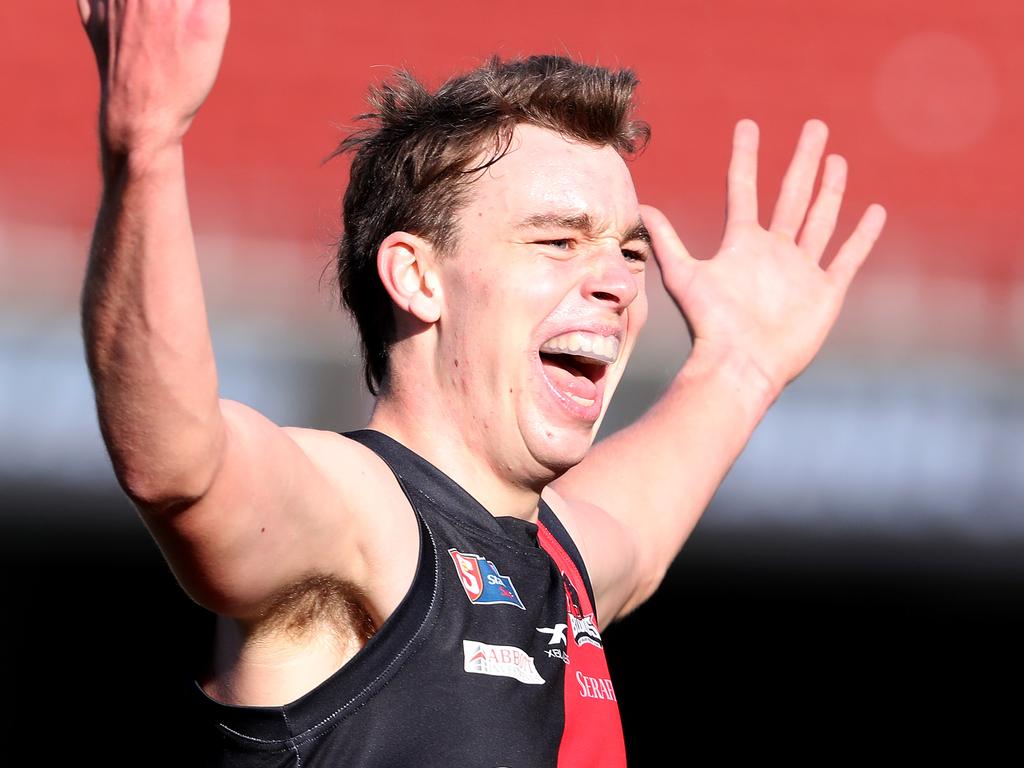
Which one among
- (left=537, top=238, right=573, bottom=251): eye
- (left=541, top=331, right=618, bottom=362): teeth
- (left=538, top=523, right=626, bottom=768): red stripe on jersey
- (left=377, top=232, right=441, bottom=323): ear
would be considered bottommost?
(left=538, top=523, right=626, bottom=768): red stripe on jersey

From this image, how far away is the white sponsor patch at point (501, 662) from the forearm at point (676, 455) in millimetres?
872

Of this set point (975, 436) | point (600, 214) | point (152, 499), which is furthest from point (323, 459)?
point (975, 436)

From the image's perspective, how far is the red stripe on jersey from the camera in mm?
2023

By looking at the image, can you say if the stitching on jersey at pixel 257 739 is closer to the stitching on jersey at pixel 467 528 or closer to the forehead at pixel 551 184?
the stitching on jersey at pixel 467 528

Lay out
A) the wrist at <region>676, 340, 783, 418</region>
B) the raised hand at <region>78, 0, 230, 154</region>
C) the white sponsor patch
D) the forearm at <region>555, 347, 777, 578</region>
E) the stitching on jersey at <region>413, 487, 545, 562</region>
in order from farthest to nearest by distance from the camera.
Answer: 1. the wrist at <region>676, 340, 783, 418</region>
2. the forearm at <region>555, 347, 777, 578</region>
3. the stitching on jersey at <region>413, 487, 545, 562</region>
4. the white sponsor patch
5. the raised hand at <region>78, 0, 230, 154</region>

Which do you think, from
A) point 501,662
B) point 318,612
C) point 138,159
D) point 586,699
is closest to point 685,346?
point 586,699

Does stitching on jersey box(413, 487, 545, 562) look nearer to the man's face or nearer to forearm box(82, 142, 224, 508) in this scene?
the man's face

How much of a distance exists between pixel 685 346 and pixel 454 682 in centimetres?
243

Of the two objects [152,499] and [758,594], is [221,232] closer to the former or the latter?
[758,594]

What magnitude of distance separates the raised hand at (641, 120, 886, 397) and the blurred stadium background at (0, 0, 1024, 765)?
1.00m

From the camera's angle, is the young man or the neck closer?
the young man

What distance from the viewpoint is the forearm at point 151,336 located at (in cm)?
135

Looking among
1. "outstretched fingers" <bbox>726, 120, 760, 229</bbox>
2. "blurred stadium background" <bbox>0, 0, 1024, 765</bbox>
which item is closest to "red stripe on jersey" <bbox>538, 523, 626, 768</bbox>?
"outstretched fingers" <bbox>726, 120, 760, 229</bbox>

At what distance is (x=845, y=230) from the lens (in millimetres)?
4762
